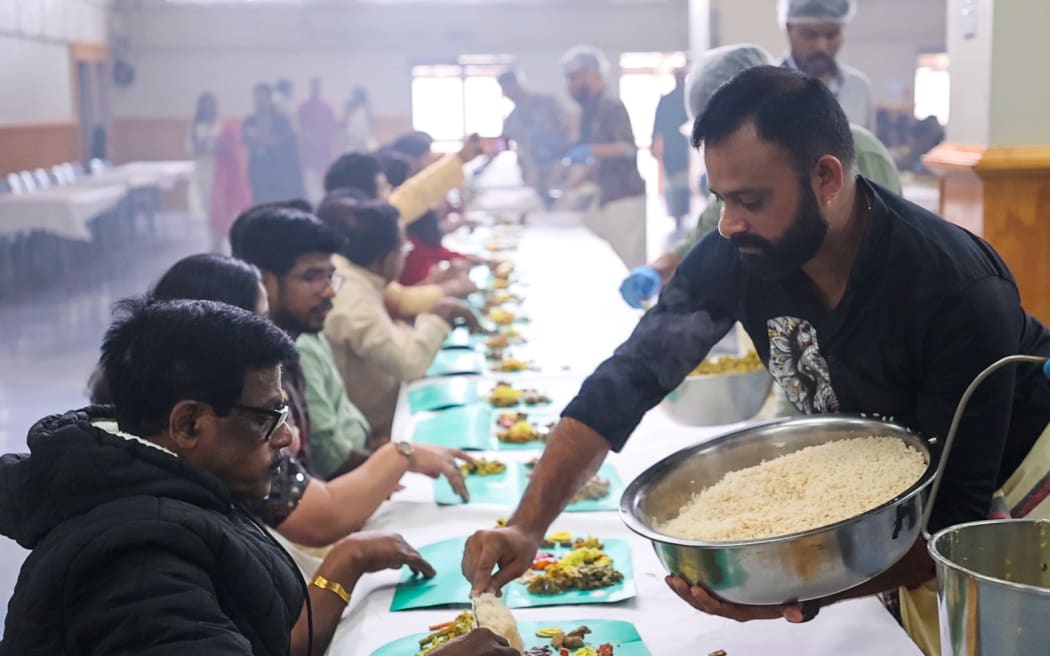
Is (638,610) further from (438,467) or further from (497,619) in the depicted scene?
(438,467)

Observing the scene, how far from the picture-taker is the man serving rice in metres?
1.35

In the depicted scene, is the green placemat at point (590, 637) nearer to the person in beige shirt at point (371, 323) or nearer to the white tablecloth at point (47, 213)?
the person in beige shirt at point (371, 323)

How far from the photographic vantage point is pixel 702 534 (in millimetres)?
1206

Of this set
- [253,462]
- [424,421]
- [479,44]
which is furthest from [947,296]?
[479,44]

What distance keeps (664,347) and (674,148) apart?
6771 millimetres

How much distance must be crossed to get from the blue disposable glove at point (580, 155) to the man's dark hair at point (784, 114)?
4871 millimetres

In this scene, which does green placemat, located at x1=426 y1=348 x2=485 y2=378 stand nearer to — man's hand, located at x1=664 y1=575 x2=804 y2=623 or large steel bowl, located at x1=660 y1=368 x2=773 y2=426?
large steel bowl, located at x1=660 y1=368 x2=773 y2=426

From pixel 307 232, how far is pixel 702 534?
1.23m

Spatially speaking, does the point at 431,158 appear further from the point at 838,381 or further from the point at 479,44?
the point at 479,44

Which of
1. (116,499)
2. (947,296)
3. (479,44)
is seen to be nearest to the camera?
(116,499)

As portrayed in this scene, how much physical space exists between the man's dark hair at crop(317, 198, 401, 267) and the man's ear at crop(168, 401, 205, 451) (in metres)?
1.81

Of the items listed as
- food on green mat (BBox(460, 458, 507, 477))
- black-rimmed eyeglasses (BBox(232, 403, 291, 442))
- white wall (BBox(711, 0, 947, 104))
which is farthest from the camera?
white wall (BBox(711, 0, 947, 104))

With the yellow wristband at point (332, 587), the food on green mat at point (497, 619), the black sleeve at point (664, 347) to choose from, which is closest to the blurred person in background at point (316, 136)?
the black sleeve at point (664, 347)

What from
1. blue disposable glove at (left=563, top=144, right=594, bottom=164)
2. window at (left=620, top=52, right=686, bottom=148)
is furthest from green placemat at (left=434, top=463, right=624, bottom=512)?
window at (left=620, top=52, right=686, bottom=148)
